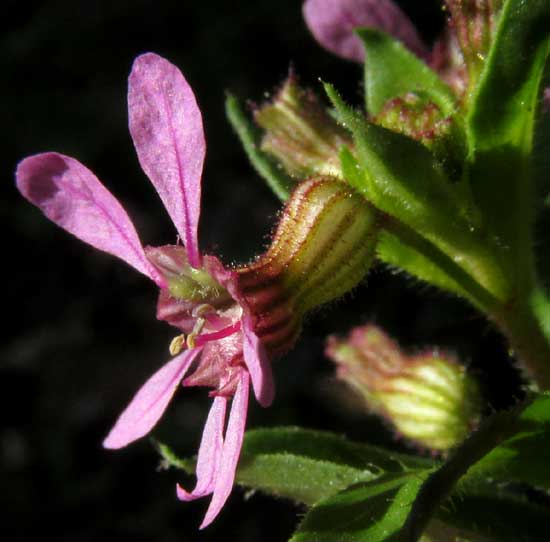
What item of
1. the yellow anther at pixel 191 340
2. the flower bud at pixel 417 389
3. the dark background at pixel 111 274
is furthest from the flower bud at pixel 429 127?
the dark background at pixel 111 274

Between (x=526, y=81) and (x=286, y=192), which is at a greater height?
(x=526, y=81)

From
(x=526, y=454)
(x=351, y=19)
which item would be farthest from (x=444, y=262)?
(x=351, y=19)

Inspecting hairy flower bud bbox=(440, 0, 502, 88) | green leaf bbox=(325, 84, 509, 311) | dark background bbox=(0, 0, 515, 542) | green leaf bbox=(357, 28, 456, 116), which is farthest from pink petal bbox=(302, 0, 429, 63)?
dark background bbox=(0, 0, 515, 542)

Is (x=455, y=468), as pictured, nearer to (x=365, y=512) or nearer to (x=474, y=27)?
(x=365, y=512)

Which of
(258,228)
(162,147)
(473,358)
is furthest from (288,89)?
(258,228)

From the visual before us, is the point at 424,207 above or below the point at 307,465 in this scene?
above

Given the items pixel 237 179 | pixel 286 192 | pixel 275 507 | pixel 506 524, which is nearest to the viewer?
pixel 506 524

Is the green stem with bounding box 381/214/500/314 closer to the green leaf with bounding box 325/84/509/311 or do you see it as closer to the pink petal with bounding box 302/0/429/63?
the green leaf with bounding box 325/84/509/311

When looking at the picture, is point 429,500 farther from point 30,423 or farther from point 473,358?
point 30,423
